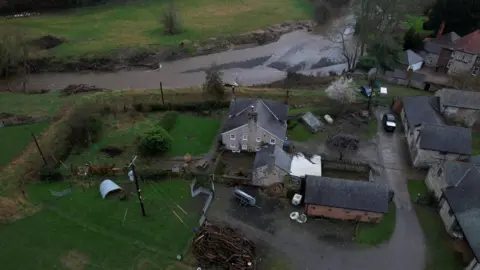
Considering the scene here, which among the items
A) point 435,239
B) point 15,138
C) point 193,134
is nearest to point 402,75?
point 435,239

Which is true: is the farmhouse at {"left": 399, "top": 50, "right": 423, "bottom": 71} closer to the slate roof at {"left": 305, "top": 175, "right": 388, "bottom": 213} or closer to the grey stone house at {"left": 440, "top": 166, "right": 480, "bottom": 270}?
the grey stone house at {"left": 440, "top": 166, "right": 480, "bottom": 270}

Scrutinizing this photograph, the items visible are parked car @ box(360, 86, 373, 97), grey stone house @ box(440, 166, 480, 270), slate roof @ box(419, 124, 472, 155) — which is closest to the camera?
grey stone house @ box(440, 166, 480, 270)

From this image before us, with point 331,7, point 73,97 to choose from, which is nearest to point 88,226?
point 73,97

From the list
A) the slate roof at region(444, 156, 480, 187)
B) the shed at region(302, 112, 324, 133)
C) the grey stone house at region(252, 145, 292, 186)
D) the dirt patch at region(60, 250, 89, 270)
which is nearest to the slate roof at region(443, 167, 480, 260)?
the slate roof at region(444, 156, 480, 187)

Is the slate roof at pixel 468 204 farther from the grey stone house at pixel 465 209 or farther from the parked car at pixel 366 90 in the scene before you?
the parked car at pixel 366 90

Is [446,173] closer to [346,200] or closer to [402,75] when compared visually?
[346,200]

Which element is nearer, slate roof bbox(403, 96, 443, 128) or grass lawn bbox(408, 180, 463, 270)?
grass lawn bbox(408, 180, 463, 270)

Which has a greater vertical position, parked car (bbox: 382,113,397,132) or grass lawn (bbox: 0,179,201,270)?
parked car (bbox: 382,113,397,132)
